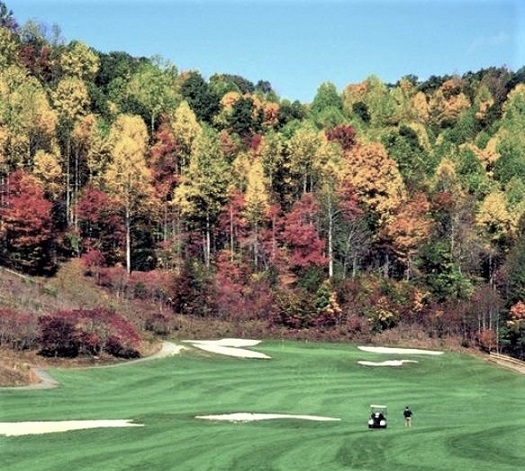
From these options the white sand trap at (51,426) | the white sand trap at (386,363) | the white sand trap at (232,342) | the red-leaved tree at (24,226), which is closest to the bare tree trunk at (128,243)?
the red-leaved tree at (24,226)

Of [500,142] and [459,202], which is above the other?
[500,142]

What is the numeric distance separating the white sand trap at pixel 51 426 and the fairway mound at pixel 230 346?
28.5m

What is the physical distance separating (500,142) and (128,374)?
8400cm

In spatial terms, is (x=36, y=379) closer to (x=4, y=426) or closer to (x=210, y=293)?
(x=4, y=426)

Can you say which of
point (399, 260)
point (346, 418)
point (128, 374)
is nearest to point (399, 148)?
point (399, 260)

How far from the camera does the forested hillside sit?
8050cm

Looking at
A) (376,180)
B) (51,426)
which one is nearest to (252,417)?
(51,426)

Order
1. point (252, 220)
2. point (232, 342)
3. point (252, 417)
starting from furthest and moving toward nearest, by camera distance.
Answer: point (252, 220), point (232, 342), point (252, 417)

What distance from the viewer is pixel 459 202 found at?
336 ft

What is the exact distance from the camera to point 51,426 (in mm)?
36156

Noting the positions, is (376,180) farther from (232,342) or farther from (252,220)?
(232,342)

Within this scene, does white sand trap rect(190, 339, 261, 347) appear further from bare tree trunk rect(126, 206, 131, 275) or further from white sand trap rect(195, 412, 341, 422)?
white sand trap rect(195, 412, 341, 422)

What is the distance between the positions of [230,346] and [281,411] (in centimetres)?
2613

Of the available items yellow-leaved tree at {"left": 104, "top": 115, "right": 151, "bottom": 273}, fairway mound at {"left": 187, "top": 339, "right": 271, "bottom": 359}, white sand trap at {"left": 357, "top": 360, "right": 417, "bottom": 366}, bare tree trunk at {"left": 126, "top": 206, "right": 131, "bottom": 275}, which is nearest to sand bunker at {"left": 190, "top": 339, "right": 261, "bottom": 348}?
fairway mound at {"left": 187, "top": 339, "right": 271, "bottom": 359}
